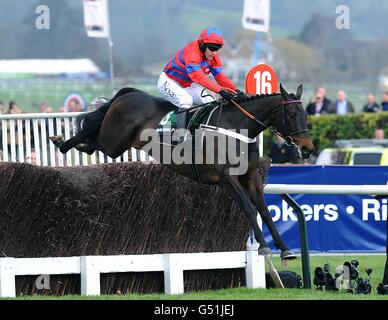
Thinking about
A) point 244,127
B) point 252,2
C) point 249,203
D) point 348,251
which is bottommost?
point 348,251

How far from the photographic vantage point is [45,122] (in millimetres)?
10953

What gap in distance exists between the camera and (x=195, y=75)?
1033 cm

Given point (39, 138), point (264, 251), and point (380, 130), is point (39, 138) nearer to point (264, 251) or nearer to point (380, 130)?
point (264, 251)

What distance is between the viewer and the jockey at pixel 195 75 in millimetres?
10320

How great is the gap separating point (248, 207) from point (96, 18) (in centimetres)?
1469

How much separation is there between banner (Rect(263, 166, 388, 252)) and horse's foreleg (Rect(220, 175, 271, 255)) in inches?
154

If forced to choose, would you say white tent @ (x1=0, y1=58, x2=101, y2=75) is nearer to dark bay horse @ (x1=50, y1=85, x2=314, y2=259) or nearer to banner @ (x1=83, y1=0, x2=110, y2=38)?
banner @ (x1=83, y1=0, x2=110, y2=38)

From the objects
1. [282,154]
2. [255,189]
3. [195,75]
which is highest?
[195,75]

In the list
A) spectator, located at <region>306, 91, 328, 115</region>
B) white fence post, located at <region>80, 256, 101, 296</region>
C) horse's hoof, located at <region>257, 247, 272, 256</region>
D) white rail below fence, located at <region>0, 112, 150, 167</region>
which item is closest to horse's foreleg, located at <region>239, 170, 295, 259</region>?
horse's hoof, located at <region>257, 247, 272, 256</region>

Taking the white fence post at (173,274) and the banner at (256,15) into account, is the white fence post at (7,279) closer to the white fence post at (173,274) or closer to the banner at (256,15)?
the white fence post at (173,274)

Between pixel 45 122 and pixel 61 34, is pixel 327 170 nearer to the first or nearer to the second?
pixel 45 122

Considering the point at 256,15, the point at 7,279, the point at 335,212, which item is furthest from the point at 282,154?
the point at 7,279

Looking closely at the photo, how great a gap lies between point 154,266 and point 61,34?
48.8 m
